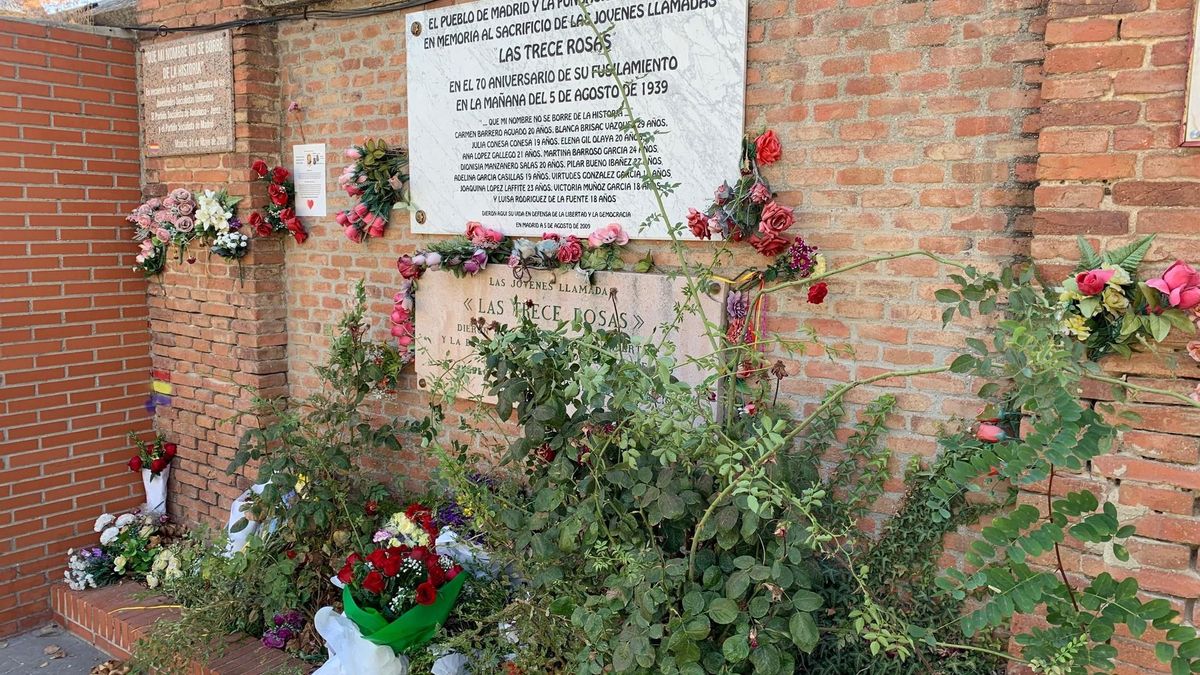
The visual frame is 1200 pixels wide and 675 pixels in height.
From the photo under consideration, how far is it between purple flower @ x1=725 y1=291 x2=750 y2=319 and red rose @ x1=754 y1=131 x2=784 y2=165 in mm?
498

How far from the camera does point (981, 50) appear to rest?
8.88ft

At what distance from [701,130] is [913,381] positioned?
3.97ft

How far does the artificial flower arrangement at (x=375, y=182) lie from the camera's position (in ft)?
13.9

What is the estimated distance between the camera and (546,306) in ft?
12.4

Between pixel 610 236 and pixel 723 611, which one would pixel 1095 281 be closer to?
pixel 723 611

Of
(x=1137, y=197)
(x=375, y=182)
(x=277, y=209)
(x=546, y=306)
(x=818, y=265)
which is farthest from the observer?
(x=277, y=209)

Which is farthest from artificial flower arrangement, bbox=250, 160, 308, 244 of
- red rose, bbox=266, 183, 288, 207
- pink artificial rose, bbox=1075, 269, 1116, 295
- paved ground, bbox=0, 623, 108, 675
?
pink artificial rose, bbox=1075, 269, 1116, 295

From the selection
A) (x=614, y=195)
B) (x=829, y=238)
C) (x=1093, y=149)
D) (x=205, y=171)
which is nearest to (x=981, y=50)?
(x=1093, y=149)

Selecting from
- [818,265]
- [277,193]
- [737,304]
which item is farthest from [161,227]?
[818,265]

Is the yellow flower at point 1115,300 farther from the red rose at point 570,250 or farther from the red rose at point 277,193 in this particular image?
the red rose at point 277,193

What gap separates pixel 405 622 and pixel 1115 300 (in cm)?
265

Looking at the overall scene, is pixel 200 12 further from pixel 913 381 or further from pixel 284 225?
pixel 913 381

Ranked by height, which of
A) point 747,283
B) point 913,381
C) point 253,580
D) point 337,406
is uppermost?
point 747,283

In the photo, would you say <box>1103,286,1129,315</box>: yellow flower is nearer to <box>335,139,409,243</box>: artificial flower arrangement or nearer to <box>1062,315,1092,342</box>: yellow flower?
<box>1062,315,1092,342</box>: yellow flower
